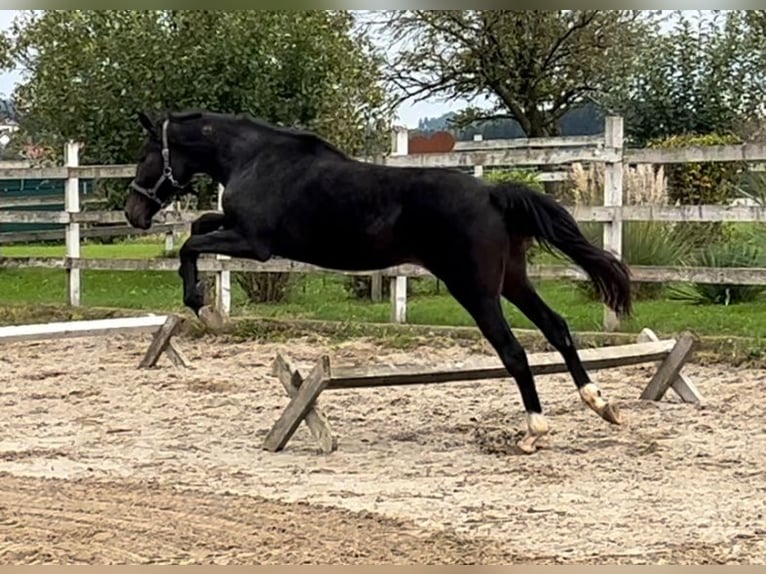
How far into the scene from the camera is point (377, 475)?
4488mm

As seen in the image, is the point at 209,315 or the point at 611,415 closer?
the point at 611,415

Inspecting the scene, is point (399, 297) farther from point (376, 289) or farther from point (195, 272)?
point (195, 272)

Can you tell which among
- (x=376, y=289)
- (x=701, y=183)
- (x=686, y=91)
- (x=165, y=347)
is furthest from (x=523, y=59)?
(x=165, y=347)

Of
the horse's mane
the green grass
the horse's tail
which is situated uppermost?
the horse's mane

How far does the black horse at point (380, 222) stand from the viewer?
4793mm

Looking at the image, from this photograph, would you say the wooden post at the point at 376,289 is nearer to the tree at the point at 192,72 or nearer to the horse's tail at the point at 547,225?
the tree at the point at 192,72

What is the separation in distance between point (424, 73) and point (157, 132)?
16123 mm

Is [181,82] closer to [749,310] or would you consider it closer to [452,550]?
[749,310]

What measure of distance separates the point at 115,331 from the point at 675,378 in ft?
11.6

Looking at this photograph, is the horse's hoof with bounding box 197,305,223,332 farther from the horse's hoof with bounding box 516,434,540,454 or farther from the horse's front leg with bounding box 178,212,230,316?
the horse's hoof with bounding box 516,434,540,454

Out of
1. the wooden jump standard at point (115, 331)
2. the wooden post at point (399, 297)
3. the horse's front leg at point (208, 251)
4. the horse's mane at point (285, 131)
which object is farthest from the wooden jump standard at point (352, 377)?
the wooden post at point (399, 297)

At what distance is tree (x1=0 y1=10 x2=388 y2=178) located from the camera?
12.2 m

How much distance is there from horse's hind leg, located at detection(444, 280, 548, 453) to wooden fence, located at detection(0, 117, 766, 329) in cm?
323

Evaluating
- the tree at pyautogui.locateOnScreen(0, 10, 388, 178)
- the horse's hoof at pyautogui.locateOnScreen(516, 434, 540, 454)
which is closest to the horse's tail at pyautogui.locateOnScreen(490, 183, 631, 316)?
the horse's hoof at pyautogui.locateOnScreen(516, 434, 540, 454)
